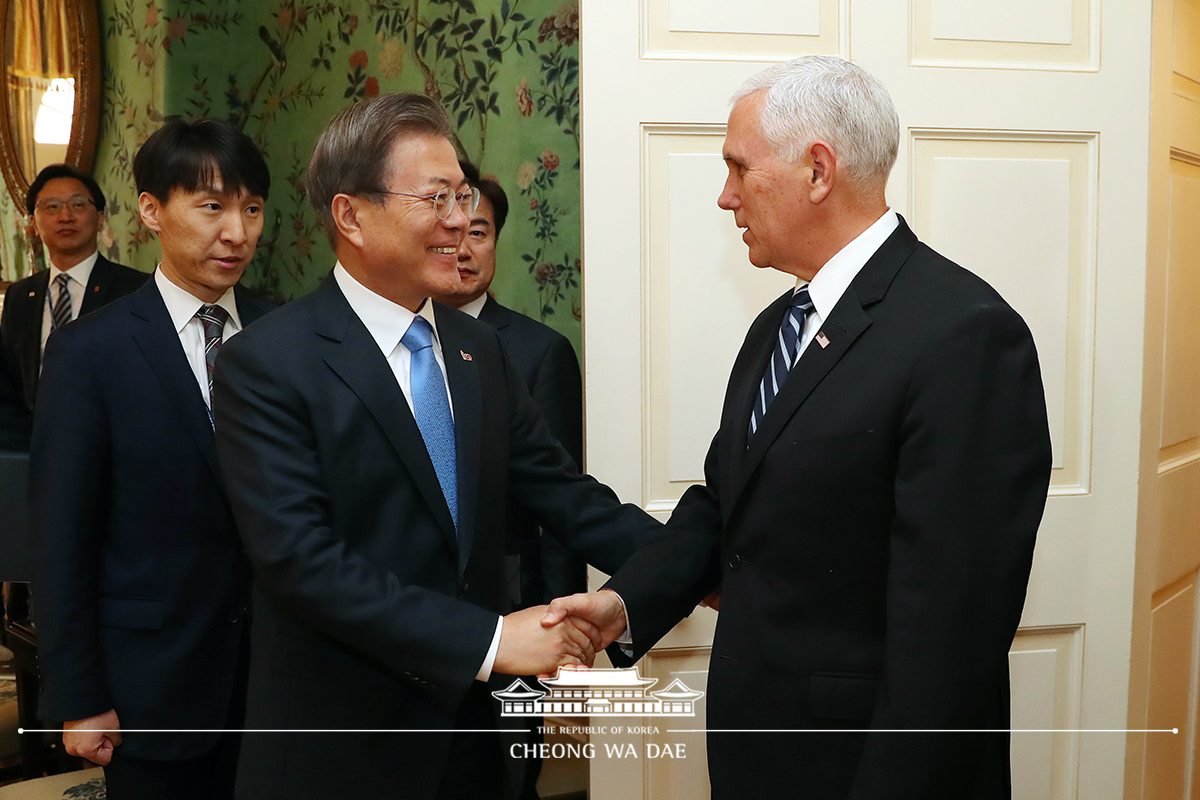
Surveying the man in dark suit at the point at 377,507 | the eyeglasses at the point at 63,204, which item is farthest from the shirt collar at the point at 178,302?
the eyeglasses at the point at 63,204

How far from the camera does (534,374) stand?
2.45 metres

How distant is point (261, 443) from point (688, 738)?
45.2 inches

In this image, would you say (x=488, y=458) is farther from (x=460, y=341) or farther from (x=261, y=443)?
(x=261, y=443)

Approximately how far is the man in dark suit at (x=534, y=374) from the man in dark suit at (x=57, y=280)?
1.52 metres

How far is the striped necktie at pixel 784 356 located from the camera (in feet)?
4.78

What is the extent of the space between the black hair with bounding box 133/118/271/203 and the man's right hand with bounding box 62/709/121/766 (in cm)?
103

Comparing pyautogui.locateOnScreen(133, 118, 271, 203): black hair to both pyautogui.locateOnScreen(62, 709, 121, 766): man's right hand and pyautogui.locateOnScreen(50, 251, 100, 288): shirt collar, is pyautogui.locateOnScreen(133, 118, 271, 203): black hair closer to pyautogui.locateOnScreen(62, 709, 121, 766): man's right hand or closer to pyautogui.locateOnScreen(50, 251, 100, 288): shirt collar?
pyautogui.locateOnScreen(62, 709, 121, 766): man's right hand

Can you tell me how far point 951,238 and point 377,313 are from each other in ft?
A: 3.79

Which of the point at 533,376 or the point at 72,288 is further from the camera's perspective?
the point at 72,288

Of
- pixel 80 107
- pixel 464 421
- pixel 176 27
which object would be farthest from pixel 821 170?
pixel 80 107

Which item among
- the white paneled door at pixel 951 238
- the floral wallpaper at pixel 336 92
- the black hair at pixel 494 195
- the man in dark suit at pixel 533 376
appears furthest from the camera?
the floral wallpaper at pixel 336 92

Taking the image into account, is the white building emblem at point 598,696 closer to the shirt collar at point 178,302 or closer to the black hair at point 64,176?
the shirt collar at point 178,302

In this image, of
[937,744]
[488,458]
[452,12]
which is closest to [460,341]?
[488,458]

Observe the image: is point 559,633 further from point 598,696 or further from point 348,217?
point 348,217
